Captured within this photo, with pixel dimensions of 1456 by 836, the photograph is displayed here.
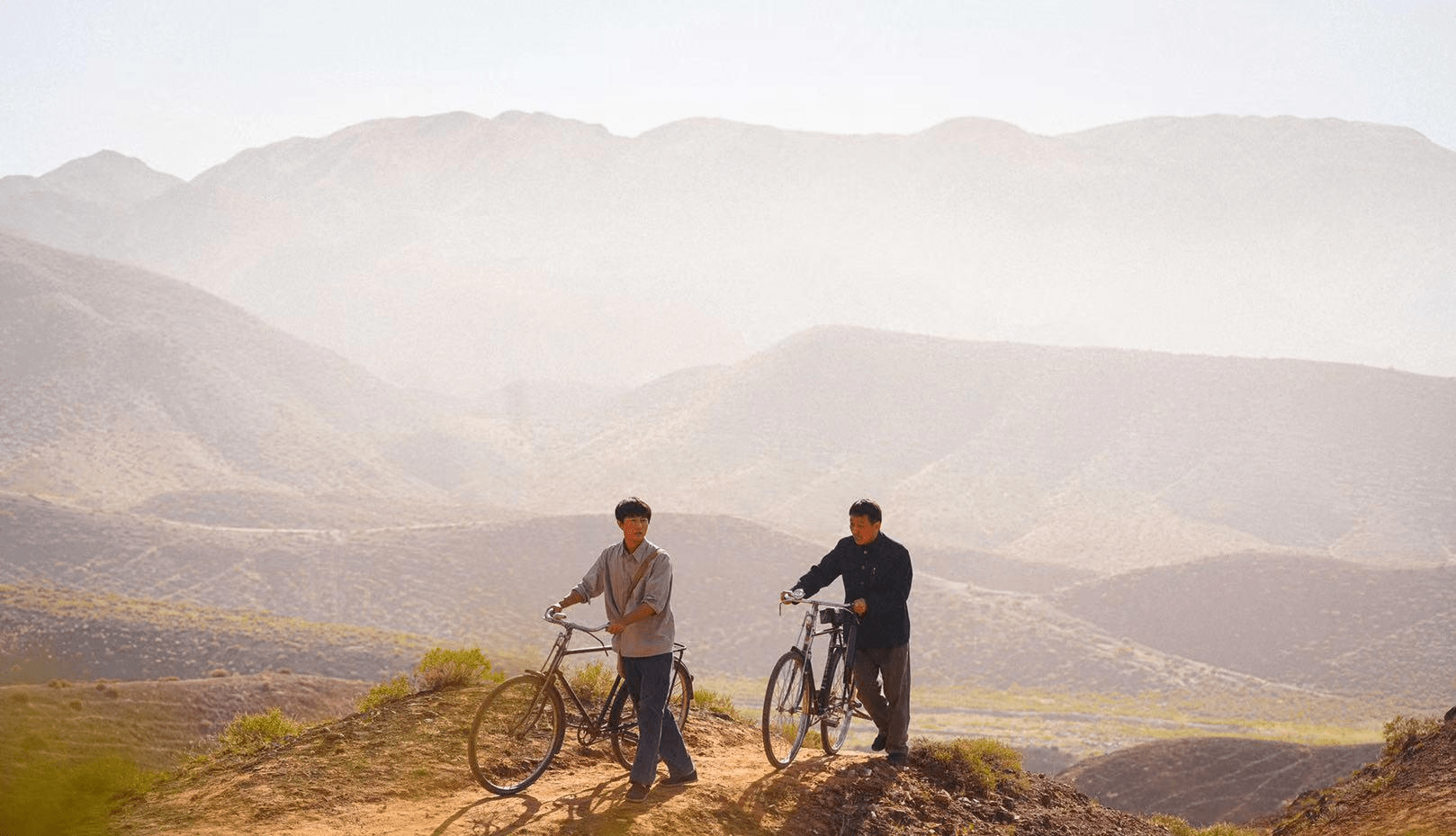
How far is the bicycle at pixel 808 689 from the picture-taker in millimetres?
9969

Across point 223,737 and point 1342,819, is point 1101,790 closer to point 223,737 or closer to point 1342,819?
point 1342,819

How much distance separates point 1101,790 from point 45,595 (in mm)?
43734

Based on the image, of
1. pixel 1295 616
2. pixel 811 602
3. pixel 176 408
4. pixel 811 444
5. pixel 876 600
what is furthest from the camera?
pixel 811 444

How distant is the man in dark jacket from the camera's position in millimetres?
10055

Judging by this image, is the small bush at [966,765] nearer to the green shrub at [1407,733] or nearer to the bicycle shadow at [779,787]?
the bicycle shadow at [779,787]

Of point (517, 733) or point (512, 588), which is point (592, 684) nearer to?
point (517, 733)

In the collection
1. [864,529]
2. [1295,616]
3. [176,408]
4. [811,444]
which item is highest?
[176,408]

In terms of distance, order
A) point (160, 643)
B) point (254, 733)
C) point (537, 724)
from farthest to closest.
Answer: point (160, 643) < point (254, 733) < point (537, 724)

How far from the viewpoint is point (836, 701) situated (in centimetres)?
1034

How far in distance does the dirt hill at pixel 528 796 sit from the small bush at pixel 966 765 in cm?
4

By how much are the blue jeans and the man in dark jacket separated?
5.46 feet

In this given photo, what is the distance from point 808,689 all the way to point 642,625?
82.3 inches

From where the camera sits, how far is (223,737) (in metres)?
11.0

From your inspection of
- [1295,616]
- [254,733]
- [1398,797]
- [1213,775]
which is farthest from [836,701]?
[1295,616]
